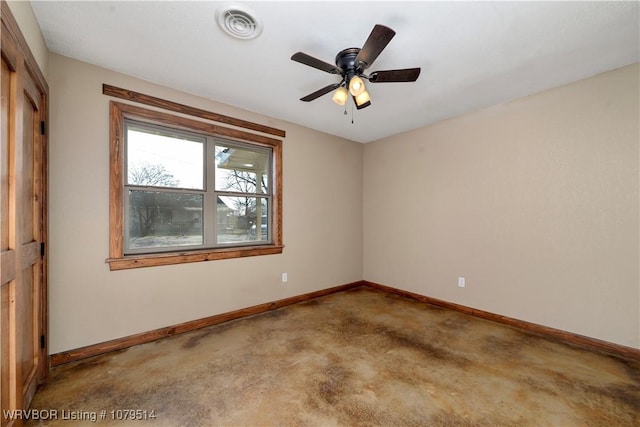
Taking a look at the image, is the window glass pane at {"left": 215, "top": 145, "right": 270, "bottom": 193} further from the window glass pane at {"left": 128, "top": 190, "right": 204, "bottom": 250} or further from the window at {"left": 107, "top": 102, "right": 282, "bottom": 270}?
the window glass pane at {"left": 128, "top": 190, "right": 204, "bottom": 250}

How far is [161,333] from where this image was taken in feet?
8.61

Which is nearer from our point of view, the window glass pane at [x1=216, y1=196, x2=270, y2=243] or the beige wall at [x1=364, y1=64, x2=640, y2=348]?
the beige wall at [x1=364, y1=64, x2=640, y2=348]

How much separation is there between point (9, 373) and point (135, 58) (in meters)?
2.32

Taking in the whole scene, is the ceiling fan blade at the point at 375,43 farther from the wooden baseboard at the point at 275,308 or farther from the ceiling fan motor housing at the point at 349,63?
the wooden baseboard at the point at 275,308

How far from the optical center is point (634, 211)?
2.30 meters

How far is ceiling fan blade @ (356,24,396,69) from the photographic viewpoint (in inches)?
58.3

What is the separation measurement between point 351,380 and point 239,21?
2703mm

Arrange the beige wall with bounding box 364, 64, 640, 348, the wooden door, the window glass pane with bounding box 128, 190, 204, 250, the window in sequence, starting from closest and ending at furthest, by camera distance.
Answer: the wooden door < the beige wall with bounding box 364, 64, 640, 348 < the window < the window glass pane with bounding box 128, 190, 204, 250

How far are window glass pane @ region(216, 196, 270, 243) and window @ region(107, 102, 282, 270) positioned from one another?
12mm

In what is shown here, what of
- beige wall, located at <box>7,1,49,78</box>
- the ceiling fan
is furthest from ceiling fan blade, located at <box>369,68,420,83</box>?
beige wall, located at <box>7,1,49,78</box>

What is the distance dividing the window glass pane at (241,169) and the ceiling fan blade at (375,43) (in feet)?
6.56

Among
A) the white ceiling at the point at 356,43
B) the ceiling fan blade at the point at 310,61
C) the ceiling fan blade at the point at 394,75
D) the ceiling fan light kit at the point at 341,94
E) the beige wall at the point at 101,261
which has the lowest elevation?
the beige wall at the point at 101,261

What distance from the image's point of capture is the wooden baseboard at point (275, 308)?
226 centimetres

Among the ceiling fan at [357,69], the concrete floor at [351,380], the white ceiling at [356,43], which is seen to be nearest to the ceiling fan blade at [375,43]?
the ceiling fan at [357,69]
